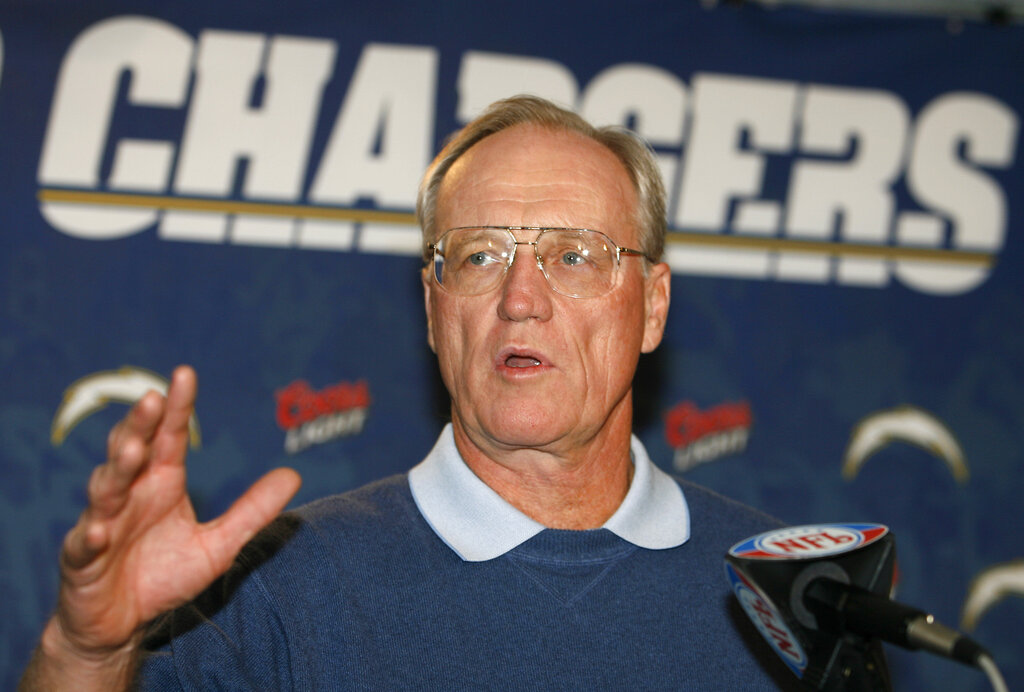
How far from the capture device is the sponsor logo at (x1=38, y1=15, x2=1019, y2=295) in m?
3.08

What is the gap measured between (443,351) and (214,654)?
26.3 inches

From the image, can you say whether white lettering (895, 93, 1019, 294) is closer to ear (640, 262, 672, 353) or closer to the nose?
ear (640, 262, 672, 353)

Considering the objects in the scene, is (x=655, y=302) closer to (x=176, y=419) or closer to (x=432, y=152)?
(x=176, y=419)

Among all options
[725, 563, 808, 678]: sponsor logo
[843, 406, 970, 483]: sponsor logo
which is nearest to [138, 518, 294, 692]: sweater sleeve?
[725, 563, 808, 678]: sponsor logo

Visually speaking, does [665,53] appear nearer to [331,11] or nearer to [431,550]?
[331,11]

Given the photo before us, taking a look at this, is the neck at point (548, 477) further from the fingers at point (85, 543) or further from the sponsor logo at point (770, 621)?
the fingers at point (85, 543)

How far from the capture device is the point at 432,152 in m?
3.17

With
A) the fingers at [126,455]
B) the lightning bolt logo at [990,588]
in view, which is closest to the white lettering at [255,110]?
the fingers at [126,455]

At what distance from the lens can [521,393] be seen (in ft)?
5.75

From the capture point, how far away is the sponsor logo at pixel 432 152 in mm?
3076

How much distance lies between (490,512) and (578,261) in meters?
0.49

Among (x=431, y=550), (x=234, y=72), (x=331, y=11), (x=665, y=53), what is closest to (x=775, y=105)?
(x=665, y=53)

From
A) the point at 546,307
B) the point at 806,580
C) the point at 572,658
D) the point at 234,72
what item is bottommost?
the point at 572,658

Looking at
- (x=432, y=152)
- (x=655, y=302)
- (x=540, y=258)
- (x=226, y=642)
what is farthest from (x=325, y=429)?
(x=226, y=642)
